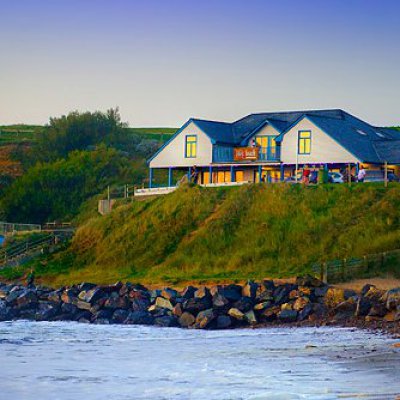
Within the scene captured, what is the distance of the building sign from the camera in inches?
2245

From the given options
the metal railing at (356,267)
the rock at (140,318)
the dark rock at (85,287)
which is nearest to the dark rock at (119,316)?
the rock at (140,318)

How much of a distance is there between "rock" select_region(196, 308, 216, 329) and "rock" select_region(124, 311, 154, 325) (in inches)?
85.3

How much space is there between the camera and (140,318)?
32719 millimetres

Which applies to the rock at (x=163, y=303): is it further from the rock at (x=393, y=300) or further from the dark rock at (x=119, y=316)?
the rock at (x=393, y=300)

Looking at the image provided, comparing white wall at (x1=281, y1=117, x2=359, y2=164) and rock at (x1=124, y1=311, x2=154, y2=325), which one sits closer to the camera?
rock at (x1=124, y1=311, x2=154, y2=325)

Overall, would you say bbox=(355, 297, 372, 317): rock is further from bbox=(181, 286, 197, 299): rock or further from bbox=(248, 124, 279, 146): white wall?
bbox=(248, 124, 279, 146): white wall

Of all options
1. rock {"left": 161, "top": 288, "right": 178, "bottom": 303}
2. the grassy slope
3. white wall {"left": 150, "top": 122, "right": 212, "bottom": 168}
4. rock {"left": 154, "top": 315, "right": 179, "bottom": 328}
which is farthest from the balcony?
rock {"left": 154, "top": 315, "right": 179, "bottom": 328}

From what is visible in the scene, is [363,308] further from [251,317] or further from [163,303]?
[163,303]

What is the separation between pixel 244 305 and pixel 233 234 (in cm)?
1223

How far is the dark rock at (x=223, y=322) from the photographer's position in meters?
→ 30.6

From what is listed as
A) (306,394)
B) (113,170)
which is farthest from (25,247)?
(306,394)

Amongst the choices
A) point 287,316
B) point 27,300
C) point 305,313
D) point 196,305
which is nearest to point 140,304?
point 196,305

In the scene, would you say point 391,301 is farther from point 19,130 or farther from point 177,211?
point 19,130

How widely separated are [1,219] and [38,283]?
77.9ft
